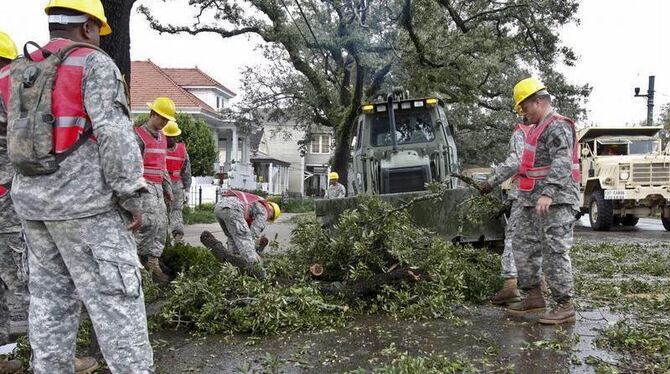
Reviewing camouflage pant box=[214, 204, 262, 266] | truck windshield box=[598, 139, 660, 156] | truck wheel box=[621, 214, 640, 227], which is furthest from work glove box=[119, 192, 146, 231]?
truck wheel box=[621, 214, 640, 227]

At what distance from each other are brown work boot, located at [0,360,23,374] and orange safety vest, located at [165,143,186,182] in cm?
505

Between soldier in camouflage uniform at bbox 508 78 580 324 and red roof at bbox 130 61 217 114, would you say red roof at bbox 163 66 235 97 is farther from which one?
soldier in camouflage uniform at bbox 508 78 580 324

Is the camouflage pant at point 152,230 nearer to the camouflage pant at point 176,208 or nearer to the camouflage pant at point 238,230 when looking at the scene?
the camouflage pant at point 238,230

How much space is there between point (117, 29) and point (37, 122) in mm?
3414

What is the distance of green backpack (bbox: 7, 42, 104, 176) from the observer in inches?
116

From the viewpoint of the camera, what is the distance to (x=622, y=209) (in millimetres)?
16188

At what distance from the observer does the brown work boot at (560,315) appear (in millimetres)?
5051

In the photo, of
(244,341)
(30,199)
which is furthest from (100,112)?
(244,341)

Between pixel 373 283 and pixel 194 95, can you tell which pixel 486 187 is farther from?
pixel 194 95

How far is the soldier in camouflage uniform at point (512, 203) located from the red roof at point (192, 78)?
32.9m

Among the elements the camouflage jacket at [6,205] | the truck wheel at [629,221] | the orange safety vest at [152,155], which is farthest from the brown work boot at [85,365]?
the truck wheel at [629,221]

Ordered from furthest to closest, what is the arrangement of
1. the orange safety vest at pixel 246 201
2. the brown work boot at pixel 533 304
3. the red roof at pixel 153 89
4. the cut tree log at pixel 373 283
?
the red roof at pixel 153 89, the orange safety vest at pixel 246 201, the cut tree log at pixel 373 283, the brown work boot at pixel 533 304

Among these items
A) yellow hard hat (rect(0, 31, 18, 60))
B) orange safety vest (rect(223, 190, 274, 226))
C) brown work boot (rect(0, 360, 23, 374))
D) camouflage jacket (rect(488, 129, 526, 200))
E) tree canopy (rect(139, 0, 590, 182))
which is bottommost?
brown work boot (rect(0, 360, 23, 374))

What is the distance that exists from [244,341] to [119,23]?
3380 mm
